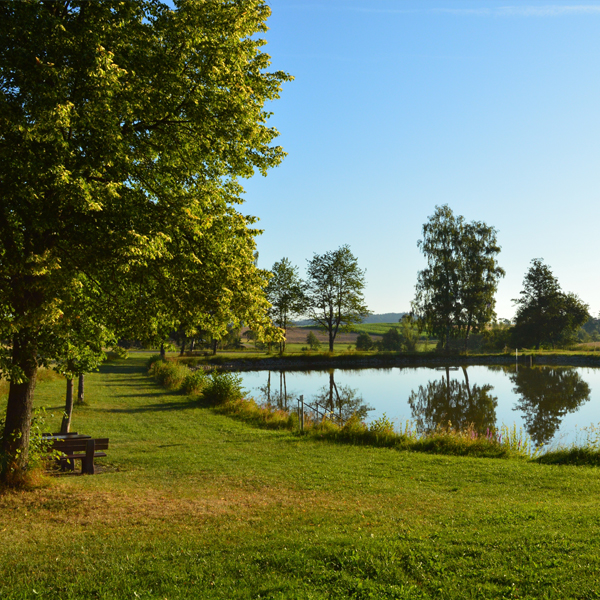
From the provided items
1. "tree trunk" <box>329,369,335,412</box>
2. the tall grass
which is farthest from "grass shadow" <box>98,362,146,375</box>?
the tall grass

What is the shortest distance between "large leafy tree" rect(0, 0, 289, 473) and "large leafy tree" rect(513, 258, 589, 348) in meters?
67.9

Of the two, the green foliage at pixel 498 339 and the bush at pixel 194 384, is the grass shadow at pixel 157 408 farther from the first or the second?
the green foliage at pixel 498 339

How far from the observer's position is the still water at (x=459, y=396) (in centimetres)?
2238

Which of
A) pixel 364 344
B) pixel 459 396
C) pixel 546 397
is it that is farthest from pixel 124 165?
pixel 364 344

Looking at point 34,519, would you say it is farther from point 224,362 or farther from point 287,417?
point 224,362

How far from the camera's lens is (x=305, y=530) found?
6961 mm

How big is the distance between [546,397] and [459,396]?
5.06 meters

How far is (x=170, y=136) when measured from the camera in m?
9.29

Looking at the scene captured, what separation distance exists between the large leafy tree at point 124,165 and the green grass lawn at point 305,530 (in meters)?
2.87

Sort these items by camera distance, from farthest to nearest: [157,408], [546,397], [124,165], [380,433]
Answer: [546,397]
[157,408]
[380,433]
[124,165]

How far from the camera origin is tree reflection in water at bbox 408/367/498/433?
860 inches

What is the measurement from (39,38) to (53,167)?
2.26 meters

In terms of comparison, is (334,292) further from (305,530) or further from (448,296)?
(305,530)

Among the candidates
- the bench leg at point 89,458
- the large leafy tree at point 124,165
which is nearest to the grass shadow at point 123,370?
the bench leg at point 89,458
